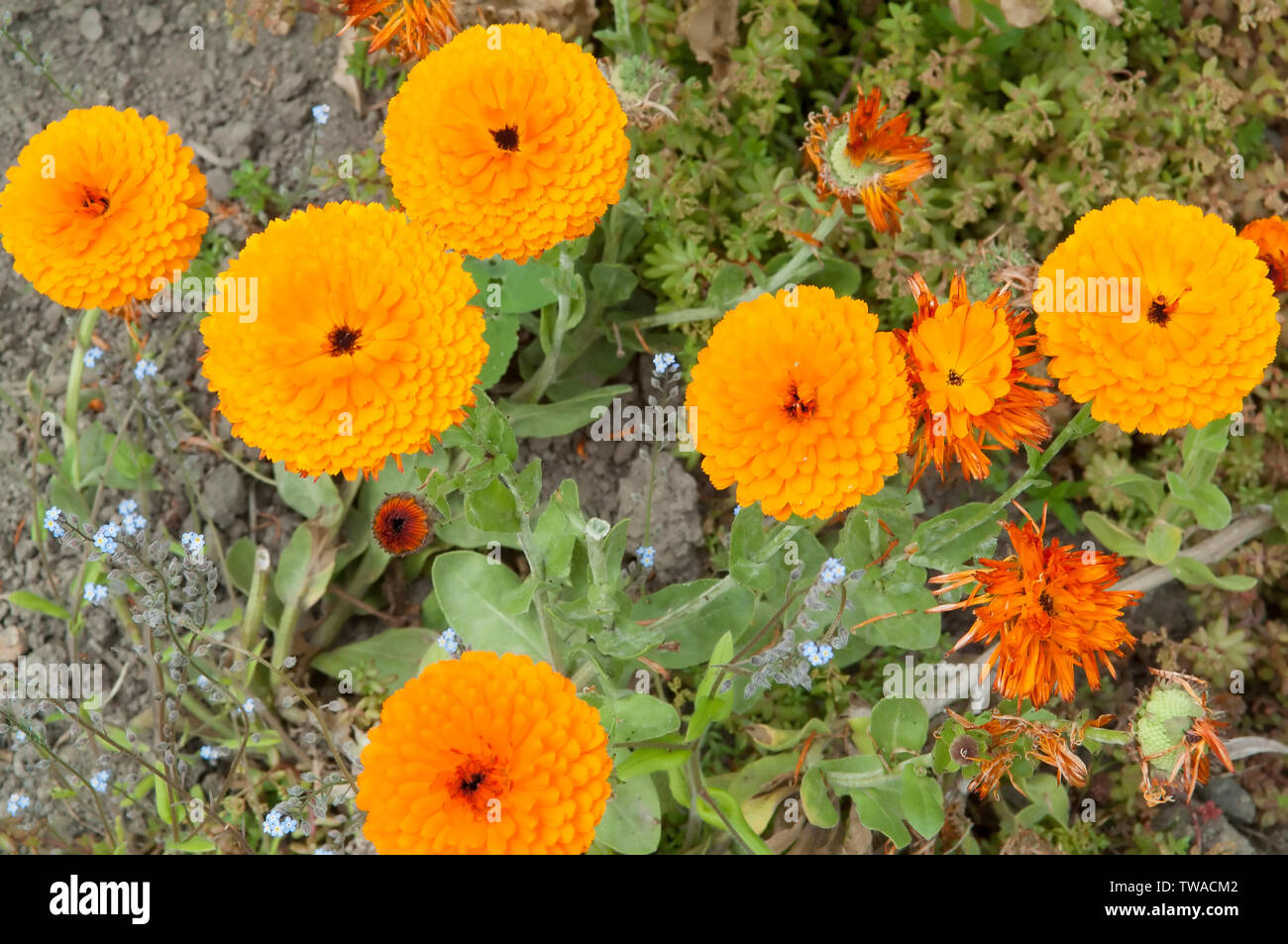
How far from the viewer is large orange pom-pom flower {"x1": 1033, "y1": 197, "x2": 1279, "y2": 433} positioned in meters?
1.68

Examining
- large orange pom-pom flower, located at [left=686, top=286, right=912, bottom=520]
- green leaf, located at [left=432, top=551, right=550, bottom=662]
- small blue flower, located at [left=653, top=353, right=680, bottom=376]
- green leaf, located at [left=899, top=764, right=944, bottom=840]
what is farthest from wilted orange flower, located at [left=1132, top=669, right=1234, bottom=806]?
green leaf, located at [left=432, top=551, right=550, bottom=662]

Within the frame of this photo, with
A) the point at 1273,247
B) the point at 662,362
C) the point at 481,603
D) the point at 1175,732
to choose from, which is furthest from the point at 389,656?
the point at 1273,247

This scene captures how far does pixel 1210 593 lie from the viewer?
9.50ft

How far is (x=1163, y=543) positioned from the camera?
2.53 metres

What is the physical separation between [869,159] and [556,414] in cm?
110

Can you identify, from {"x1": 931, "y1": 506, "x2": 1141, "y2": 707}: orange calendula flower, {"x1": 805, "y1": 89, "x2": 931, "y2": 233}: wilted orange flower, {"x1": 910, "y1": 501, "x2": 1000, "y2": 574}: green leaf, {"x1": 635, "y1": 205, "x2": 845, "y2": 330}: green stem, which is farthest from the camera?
{"x1": 635, "y1": 205, "x2": 845, "y2": 330}: green stem

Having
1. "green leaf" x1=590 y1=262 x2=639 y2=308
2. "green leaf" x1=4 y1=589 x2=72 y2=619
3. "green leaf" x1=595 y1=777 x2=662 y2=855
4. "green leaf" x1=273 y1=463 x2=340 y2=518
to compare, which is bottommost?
"green leaf" x1=595 y1=777 x2=662 y2=855

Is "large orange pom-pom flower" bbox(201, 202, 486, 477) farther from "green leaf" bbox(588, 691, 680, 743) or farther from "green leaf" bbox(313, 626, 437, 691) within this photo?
"green leaf" bbox(313, 626, 437, 691)

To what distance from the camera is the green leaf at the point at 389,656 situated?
2.81 m

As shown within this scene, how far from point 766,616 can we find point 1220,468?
57.5 inches

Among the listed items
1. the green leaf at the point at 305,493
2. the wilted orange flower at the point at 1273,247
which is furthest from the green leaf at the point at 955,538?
the green leaf at the point at 305,493

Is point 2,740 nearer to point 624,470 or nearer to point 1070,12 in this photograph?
point 624,470

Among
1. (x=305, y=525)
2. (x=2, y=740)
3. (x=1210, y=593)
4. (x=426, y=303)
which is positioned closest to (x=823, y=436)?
(x=426, y=303)

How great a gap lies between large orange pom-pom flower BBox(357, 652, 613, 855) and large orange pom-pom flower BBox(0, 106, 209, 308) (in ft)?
3.74
